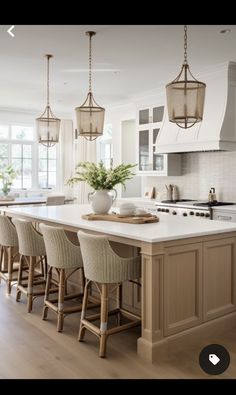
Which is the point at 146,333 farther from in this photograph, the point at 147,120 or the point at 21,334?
the point at 147,120

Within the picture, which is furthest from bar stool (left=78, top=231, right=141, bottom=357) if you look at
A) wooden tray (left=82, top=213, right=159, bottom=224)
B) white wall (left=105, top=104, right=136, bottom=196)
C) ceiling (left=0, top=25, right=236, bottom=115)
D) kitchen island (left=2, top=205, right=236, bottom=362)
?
white wall (left=105, top=104, right=136, bottom=196)

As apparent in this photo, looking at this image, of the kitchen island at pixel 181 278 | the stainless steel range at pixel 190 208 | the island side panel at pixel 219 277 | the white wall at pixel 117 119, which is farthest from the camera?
the white wall at pixel 117 119

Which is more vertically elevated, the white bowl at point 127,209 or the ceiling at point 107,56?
the ceiling at point 107,56

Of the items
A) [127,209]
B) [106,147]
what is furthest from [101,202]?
[106,147]

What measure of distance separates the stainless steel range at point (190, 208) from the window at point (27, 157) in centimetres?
385

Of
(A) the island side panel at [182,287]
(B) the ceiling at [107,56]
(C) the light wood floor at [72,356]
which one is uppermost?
(B) the ceiling at [107,56]

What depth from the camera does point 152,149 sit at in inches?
254

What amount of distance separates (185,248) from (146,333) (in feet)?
2.23

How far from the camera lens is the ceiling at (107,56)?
380 centimetres
